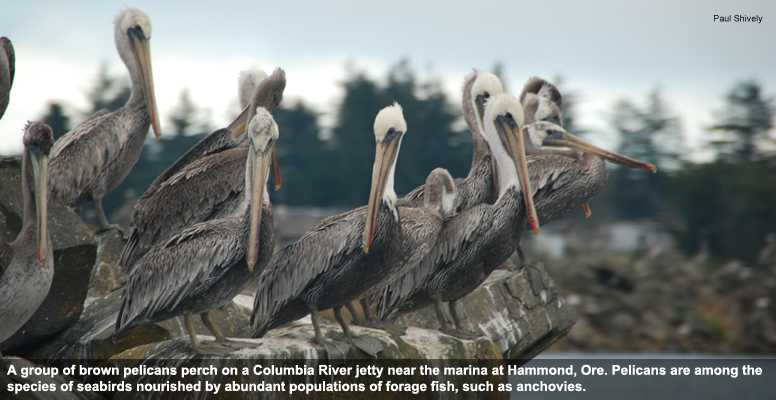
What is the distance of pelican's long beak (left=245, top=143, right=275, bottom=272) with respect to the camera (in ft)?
12.7

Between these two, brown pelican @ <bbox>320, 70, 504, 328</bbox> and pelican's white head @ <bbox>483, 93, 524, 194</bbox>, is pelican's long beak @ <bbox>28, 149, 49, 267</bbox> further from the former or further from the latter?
pelican's white head @ <bbox>483, 93, 524, 194</bbox>

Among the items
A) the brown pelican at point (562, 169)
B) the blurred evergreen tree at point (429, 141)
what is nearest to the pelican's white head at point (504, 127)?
the brown pelican at point (562, 169)

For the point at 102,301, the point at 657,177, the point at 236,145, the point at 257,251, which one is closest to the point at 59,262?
the point at 102,301

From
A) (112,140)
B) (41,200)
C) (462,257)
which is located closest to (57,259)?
(41,200)

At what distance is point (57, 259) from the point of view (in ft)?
16.5

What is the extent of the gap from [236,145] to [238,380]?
226cm

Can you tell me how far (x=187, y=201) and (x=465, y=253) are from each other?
2.03 m

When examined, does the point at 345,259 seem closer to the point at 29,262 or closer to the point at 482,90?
the point at 29,262

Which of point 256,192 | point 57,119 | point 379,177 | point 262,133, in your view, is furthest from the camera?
point 57,119

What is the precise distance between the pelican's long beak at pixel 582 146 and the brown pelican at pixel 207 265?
2984 mm

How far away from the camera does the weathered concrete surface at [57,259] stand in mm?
5059

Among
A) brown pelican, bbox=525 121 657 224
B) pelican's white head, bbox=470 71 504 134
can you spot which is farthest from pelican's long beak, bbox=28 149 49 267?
brown pelican, bbox=525 121 657 224

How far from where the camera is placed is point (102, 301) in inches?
224

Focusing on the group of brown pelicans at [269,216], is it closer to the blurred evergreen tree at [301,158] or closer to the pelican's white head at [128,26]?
the pelican's white head at [128,26]
